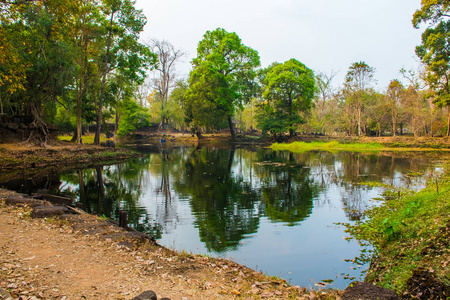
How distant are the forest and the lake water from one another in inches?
299

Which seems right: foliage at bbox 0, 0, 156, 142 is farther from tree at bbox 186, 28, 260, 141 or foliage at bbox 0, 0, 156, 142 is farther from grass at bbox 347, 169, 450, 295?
grass at bbox 347, 169, 450, 295

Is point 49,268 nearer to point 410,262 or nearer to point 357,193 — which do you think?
point 410,262

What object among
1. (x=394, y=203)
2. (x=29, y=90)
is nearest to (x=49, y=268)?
(x=394, y=203)

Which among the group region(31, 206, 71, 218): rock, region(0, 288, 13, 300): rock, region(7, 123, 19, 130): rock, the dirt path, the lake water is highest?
region(7, 123, 19, 130): rock

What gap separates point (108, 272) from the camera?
527 centimetres

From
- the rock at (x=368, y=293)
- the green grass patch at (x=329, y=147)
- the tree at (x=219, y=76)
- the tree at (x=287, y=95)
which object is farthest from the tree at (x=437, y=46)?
the rock at (x=368, y=293)

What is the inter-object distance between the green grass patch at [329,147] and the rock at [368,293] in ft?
116

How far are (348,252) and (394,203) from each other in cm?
476

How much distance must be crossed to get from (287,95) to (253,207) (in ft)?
123

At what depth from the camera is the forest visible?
21.2m

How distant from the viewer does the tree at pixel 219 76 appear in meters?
47.8

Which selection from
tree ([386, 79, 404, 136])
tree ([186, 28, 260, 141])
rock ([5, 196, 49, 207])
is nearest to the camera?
rock ([5, 196, 49, 207])

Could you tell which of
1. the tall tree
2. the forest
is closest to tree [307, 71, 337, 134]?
the forest

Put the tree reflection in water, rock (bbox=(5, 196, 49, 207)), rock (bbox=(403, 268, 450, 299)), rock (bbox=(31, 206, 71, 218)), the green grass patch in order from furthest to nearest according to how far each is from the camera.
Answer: the green grass patch, the tree reflection in water, rock (bbox=(5, 196, 49, 207)), rock (bbox=(31, 206, 71, 218)), rock (bbox=(403, 268, 450, 299))
